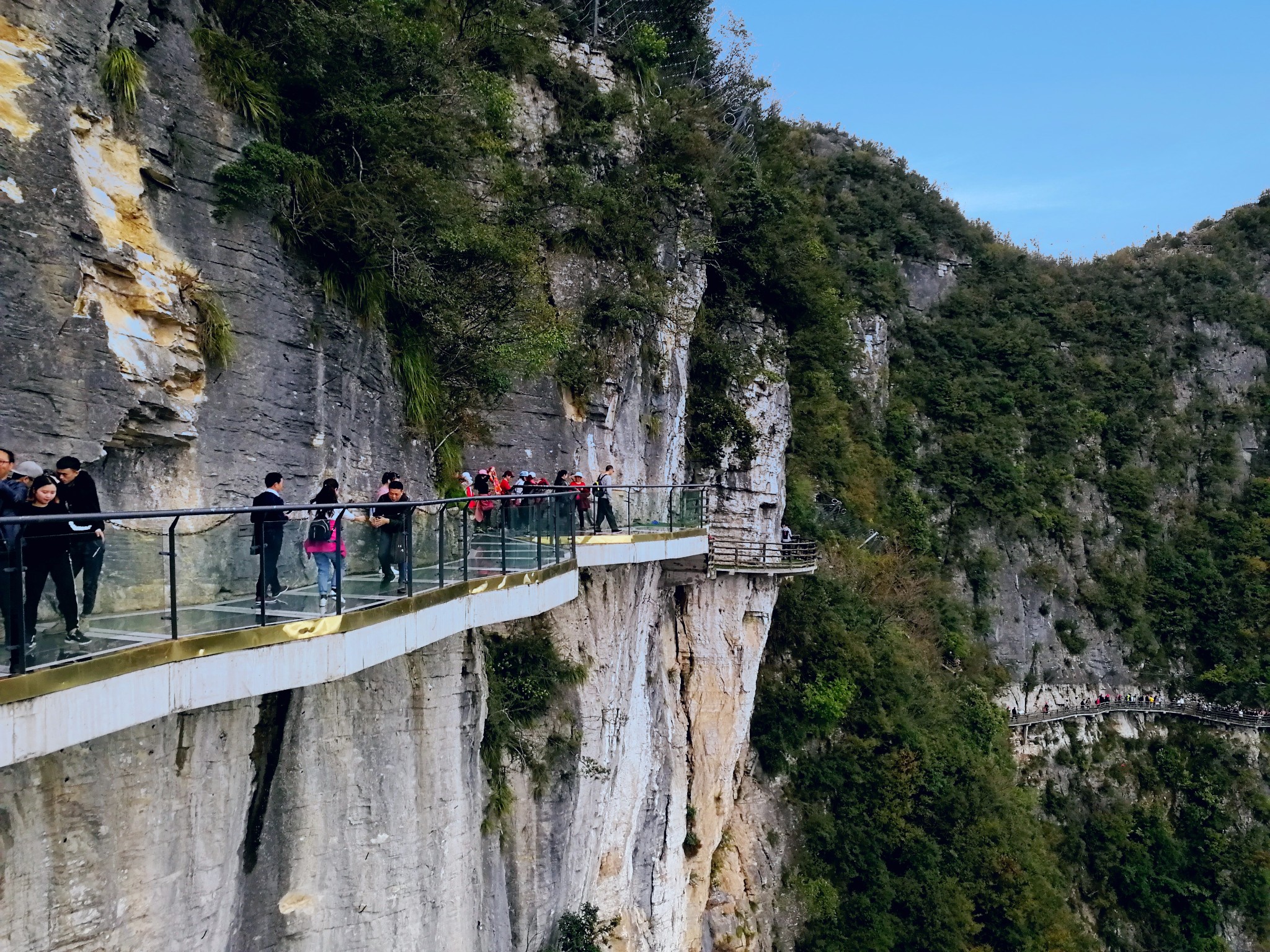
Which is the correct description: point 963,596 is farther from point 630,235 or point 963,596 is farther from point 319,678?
point 319,678

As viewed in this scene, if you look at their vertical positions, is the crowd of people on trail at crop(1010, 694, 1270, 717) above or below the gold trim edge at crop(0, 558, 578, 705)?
below

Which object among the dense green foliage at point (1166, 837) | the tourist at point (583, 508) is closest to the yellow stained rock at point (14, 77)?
the tourist at point (583, 508)

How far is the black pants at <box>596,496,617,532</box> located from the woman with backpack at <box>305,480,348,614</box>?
248 inches

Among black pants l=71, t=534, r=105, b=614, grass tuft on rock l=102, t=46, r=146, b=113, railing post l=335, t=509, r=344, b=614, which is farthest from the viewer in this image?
grass tuft on rock l=102, t=46, r=146, b=113

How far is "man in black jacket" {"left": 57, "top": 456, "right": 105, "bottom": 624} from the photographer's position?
424 centimetres

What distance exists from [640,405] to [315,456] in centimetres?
864

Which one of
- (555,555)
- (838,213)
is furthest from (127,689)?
(838,213)

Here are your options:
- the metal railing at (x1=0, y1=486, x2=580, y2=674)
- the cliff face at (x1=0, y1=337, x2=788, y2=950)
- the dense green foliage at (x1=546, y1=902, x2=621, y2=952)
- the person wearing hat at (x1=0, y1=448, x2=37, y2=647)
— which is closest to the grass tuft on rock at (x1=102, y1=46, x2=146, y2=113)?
the metal railing at (x1=0, y1=486, x2=580, y2=674)

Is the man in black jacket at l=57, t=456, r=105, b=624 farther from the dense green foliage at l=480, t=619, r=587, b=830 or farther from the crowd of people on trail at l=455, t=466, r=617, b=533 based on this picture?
the dense green foliage at l=480, t=619, r=587, b=830

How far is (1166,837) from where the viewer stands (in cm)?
2795

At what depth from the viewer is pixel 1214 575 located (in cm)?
3247

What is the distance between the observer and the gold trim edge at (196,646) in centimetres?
411

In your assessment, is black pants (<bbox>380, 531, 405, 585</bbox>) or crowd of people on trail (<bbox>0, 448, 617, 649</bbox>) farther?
black pants (<bbox>380, 531, 405, 585</bbox>)

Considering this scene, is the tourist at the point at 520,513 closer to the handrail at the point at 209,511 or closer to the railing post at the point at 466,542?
the handrail at the point at 209,511
